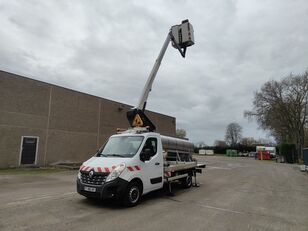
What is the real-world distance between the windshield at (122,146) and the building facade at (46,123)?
11.8m

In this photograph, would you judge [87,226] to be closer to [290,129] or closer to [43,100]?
[43,100]

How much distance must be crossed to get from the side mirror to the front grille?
1269mm

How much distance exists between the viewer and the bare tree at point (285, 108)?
132ft

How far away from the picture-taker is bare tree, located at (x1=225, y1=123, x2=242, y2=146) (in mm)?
88731

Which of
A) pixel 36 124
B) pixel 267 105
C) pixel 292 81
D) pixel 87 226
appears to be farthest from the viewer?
pixel 267 105

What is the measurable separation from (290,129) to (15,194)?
46.5 metres

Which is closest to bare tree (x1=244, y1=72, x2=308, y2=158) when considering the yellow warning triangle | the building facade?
the building facade

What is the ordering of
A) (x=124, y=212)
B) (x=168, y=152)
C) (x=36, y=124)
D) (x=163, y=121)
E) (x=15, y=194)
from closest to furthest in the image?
(x=124, y=212), (x=15, y=194), (x=168, y=152), (x=36, y=124), (x=163, y=121)

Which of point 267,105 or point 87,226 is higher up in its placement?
point 267,105

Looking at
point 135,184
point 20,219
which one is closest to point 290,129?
point 135,184

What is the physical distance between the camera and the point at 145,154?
7020 millimetres

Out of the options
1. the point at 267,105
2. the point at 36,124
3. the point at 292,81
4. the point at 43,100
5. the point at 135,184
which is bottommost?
the point at 135,184

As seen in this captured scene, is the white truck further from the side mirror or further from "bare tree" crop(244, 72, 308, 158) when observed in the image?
"bare tree" crop(244, 72, 308, 158)

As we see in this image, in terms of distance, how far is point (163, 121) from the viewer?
107 feet
